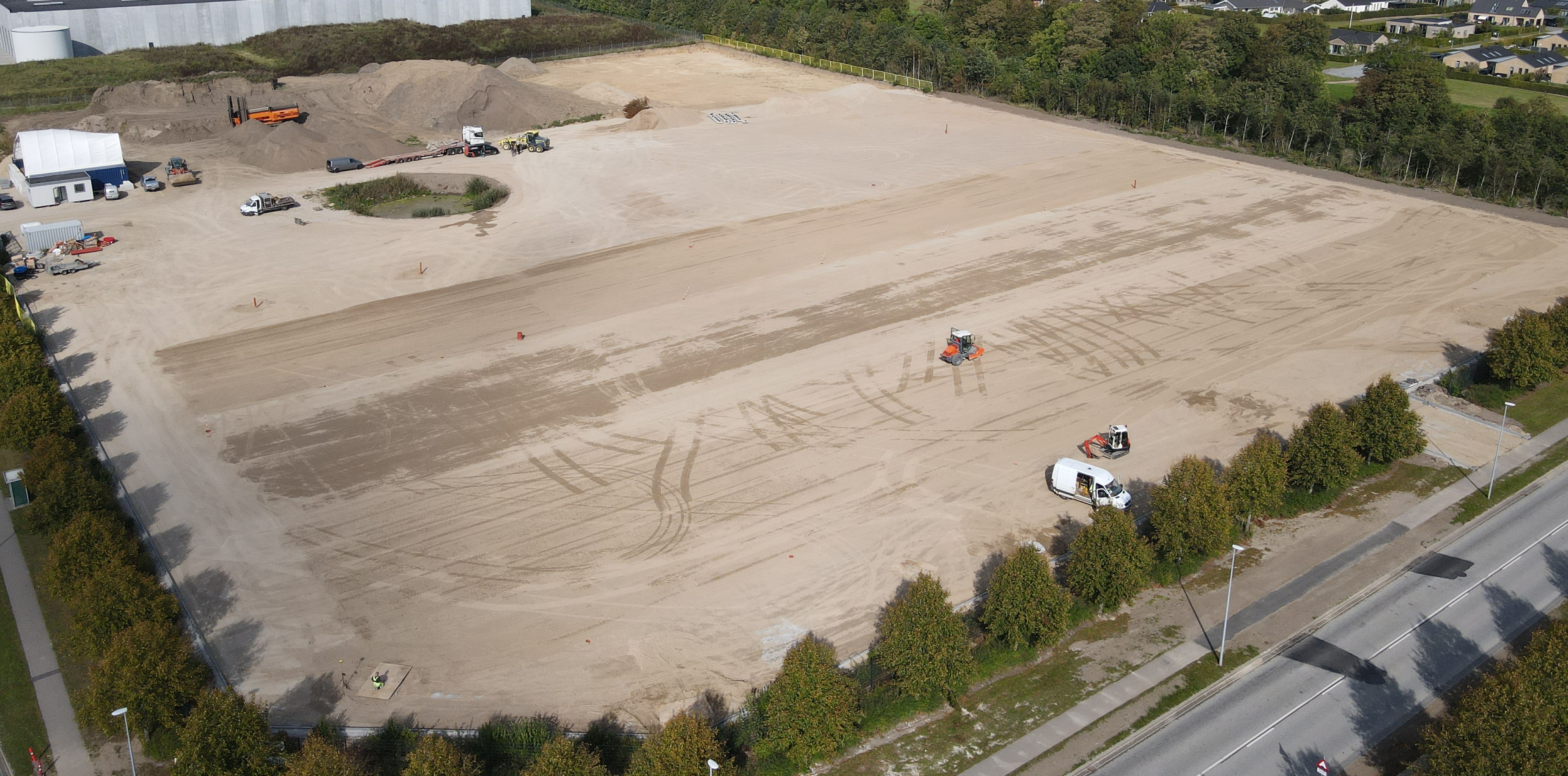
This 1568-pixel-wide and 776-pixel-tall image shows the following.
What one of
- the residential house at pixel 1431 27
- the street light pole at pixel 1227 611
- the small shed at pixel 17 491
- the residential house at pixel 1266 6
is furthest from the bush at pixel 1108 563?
the residential house at pixel 1266 6

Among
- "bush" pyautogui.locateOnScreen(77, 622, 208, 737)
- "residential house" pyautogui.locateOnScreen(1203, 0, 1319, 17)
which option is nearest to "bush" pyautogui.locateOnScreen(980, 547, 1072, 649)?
"bush" pyautogui.locateOnScreen(77, 622, 208, 737)

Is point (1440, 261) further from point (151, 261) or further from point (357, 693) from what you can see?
point (151, 261)

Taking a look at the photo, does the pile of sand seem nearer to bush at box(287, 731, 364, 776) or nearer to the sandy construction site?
the sandy construction site

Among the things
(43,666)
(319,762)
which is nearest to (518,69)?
(43,666)

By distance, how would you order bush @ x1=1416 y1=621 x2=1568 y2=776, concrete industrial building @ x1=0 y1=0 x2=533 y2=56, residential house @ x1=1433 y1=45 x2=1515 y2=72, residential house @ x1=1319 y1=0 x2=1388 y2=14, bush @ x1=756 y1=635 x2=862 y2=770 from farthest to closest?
1. residential house @ x1=1319 y1=0 x2=1388 y2=14
2. concrete industrial building @ x1=0 y1=0 x2=533 y2=56
3. residential house @ x1=1433 y1=45 x2=1515 y2=72
4. bush @ x1=756 y1=635 x2=862 y2=770
5. bush @ x1=1416 y1=621 x2=1568 y2=776

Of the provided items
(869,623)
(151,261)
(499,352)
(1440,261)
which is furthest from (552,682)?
(1440,261)

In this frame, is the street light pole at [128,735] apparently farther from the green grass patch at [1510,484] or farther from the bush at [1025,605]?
the green grass patch at [1510,484]
